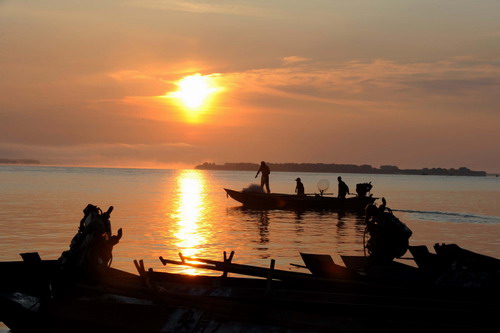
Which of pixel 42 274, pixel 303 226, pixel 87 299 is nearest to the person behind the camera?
pixel 87 299

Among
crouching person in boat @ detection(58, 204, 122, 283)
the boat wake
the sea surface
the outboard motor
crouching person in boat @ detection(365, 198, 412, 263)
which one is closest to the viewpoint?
crouching person in boat @ detection(58, 204, 122, 283)

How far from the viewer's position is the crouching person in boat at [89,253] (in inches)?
475

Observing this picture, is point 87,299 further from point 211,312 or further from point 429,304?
point 429,304

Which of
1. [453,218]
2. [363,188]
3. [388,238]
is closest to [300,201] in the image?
[363,188]

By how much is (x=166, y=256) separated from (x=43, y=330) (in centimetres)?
1100

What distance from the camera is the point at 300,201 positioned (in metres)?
43.5

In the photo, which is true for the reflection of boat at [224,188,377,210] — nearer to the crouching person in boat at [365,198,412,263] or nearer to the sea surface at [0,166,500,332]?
the sea surface at [0,166,500,332]

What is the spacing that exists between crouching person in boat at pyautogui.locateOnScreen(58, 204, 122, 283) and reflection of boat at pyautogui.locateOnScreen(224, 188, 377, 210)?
3072 cm

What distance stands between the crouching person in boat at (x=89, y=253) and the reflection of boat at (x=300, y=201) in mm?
30724

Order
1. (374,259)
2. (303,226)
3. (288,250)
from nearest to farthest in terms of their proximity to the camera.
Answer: (374,259), (288,250), (303,226)

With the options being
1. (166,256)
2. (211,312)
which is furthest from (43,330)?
(166,256)

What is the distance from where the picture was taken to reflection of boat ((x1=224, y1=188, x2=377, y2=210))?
140 feet

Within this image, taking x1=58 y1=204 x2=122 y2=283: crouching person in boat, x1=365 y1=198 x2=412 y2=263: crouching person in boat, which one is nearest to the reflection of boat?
x1=365 y1=198 x2=412 y2=263: crouching person in boat

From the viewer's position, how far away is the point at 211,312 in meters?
9.98
